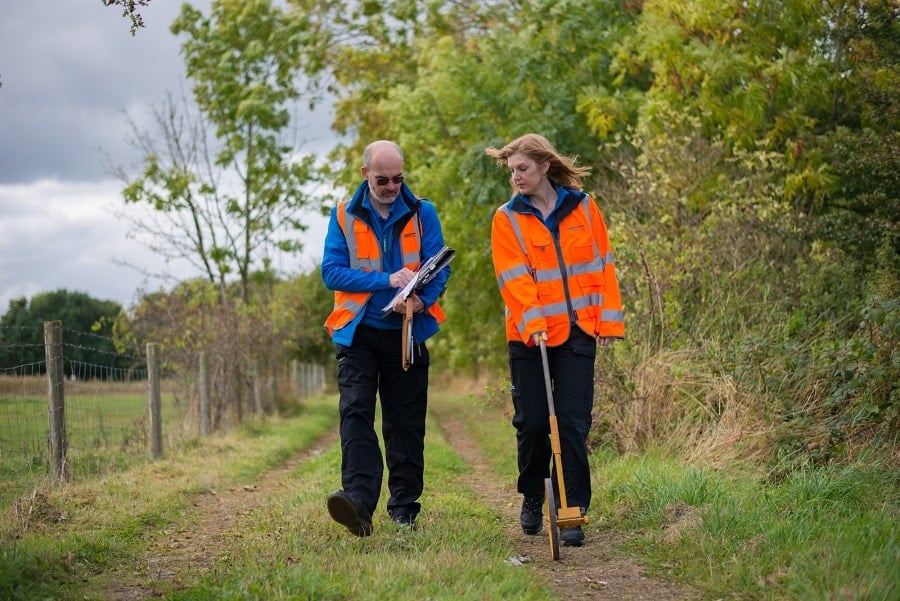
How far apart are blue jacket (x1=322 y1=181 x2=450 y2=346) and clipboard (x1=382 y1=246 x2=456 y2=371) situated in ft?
0.37

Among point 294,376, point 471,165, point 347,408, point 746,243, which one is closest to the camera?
point 347,408

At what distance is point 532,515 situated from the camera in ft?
21.8

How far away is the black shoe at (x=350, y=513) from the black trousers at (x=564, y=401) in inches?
44.2

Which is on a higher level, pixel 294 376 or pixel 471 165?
pixel 471 165

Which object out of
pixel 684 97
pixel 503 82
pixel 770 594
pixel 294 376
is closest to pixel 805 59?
pixel 684 97

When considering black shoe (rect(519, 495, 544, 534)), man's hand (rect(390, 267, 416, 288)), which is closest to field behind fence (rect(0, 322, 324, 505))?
man's hand (rect(390, 267, 416, 288))

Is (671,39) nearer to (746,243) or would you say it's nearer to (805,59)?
(805,59)

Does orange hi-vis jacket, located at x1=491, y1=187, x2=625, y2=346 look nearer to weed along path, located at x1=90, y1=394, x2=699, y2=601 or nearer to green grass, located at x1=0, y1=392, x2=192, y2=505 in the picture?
weed along path, located at x1=90, y1=394, x2=699, y2=601

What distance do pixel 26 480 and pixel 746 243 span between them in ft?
23.4

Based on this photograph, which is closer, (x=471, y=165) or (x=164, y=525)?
(x=164, y=525)

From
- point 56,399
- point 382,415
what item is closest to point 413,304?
point 382,415

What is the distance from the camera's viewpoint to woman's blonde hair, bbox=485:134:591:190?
636 centimetres

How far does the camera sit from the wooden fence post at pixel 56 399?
8.60 meters

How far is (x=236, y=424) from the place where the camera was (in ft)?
53.3
